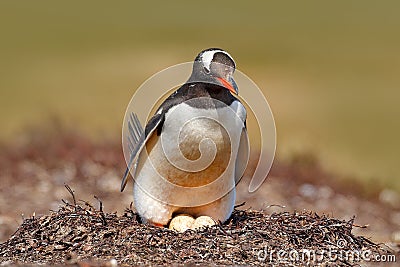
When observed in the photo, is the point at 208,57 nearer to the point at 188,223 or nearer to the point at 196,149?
the point at 196,149

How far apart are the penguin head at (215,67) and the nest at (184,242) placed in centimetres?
172

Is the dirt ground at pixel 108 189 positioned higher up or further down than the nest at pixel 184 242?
higher up

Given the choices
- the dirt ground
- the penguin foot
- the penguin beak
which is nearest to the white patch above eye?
the penguin beak

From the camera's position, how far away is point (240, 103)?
25.6 feet

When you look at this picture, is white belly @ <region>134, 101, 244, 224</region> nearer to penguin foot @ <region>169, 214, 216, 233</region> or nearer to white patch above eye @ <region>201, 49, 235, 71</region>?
penguin foot @ <region>169, 214, 216, 233</region>

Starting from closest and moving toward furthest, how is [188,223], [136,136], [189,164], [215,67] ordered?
[215,67] → [189,164] → [188,223] → [136,136]

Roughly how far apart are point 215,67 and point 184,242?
194 cm

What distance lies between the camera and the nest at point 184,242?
7410 mm

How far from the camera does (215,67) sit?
7477 millimetres

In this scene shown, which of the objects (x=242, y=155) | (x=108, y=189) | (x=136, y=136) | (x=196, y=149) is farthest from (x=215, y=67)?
(x=108, y=189)

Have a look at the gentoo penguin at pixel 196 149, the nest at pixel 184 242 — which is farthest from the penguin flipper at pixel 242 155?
the nest at pixel 184 242

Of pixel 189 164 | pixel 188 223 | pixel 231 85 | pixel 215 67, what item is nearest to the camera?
pixel 231 85

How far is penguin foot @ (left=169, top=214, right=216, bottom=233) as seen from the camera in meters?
8.05

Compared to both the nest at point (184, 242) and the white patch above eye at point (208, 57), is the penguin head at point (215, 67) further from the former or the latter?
the nest at point (184, 242)
